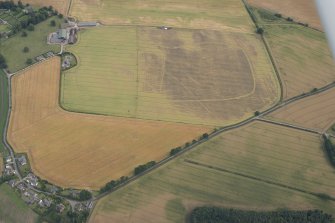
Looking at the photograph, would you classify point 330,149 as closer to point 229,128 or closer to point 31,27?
point 229,128

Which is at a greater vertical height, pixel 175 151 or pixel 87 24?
pixel 87 24

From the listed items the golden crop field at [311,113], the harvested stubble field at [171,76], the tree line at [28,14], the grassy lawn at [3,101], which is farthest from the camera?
the tree line at [28,14]

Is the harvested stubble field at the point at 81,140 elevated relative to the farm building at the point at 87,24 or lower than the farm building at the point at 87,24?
lower

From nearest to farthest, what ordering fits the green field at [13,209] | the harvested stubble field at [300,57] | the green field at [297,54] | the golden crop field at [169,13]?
the green field at [13,209]
the harvested stubble field at [300,57]
the green field at [297,54]
the golden crop field at [169,13]

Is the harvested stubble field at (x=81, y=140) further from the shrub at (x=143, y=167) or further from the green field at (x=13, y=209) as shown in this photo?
the green field at (x=13, y=209)

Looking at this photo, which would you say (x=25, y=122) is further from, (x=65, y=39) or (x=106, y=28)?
(x=106, y=28)

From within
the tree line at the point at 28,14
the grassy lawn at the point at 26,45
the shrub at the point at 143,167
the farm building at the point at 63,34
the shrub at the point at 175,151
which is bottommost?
the shrub at the point at 143,167

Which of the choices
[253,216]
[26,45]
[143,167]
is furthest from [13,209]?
[26,45]

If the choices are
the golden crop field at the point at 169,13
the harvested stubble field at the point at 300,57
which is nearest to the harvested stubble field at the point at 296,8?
the harvested stubble field at the point at 300,57
